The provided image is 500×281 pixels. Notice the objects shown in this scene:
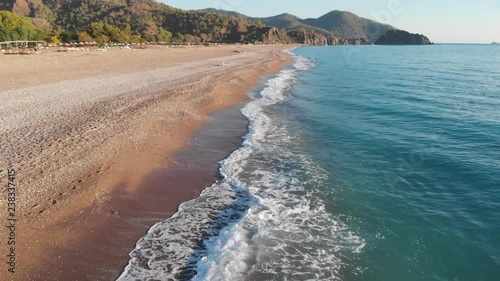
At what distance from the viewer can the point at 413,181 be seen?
484 inches

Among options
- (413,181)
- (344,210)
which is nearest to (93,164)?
(344,210)

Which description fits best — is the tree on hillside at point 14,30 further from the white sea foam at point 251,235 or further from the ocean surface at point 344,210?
the white sea foam at point 251,235

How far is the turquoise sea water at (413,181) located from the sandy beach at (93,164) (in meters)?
4.76

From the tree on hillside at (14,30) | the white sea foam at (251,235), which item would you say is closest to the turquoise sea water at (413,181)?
the white sea foam at (251,235)

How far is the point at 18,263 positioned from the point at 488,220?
11.7 meters

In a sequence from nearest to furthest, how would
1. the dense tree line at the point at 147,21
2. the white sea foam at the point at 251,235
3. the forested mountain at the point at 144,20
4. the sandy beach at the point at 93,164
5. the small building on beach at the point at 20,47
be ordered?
the white sea foam at the point at 251,235, the sandy beach at the point at 93,164, the small building on beach at the point at 20,47, the dense tree line at the point at 147,21, the forested mountain at the point at 144,20

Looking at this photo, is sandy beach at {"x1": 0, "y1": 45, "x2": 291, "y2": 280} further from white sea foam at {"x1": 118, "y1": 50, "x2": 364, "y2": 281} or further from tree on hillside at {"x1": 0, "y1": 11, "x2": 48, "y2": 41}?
tree on hillside at {"x1": 0, "y1": 11, "x2": 48, "y2": 41}

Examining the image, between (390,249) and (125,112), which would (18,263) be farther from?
(125,112)

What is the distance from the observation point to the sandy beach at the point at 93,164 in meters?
7.64

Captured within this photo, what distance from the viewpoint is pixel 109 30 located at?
7119 cm

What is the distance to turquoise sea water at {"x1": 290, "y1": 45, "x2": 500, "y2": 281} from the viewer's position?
803 cm

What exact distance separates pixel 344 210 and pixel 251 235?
10.1ft

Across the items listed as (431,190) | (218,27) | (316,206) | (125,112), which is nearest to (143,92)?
(125,112)

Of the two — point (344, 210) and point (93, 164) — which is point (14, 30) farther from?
point (344, 210)
